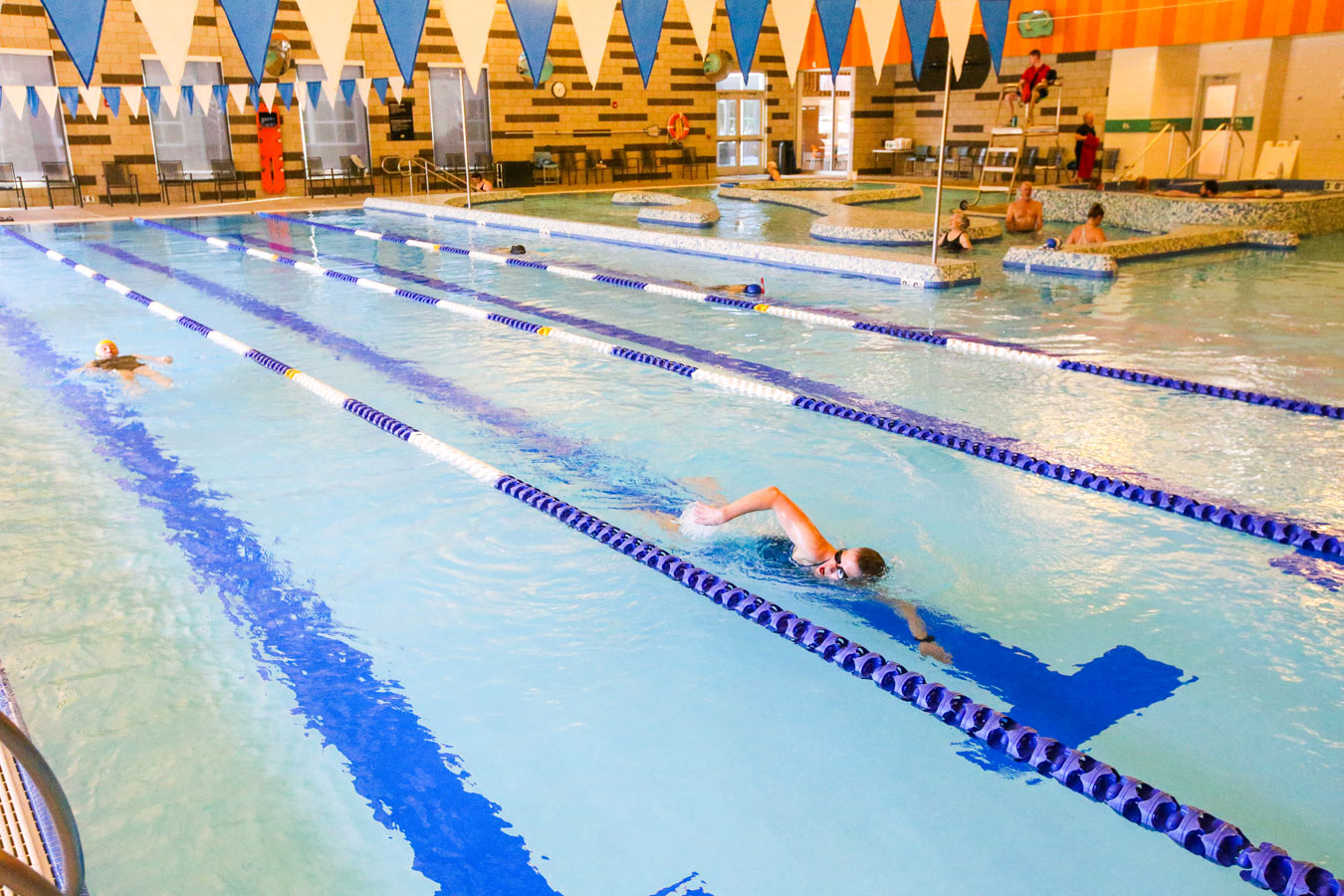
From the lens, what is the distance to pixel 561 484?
4.54 metres

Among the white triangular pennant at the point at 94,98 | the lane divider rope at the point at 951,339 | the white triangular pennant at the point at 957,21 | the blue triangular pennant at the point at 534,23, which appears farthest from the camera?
the white triangular pennant at the point at 94,98

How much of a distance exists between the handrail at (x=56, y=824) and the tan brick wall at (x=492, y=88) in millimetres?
18804

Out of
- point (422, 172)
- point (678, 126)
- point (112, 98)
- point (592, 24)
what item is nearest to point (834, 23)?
point (592, 24)

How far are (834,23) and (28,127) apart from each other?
47.0ft

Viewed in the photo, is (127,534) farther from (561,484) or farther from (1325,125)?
(1325,125)

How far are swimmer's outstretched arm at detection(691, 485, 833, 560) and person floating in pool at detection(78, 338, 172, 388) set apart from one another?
412 cm

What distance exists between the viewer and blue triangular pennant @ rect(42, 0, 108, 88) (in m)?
7.90

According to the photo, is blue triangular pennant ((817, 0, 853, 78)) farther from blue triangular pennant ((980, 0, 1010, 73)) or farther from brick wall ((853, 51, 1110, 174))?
brick wall ((853, 51, 1110, 174))

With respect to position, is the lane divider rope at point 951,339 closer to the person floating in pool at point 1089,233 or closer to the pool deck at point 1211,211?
the person floating in pool at point 1089,233

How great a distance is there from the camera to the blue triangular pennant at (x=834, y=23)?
30.6 feet

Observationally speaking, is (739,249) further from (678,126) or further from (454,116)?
(678,126)

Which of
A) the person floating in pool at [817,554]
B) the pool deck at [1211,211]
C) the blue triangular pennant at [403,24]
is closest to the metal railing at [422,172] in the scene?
the blue triangular pennant at [403,24]

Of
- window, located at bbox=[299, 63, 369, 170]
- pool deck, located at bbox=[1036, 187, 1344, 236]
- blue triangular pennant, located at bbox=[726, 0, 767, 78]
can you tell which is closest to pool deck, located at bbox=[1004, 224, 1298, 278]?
pool deck, located at bbox=[1036, 187, 1344, 236]

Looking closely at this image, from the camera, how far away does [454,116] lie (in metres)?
20.4
